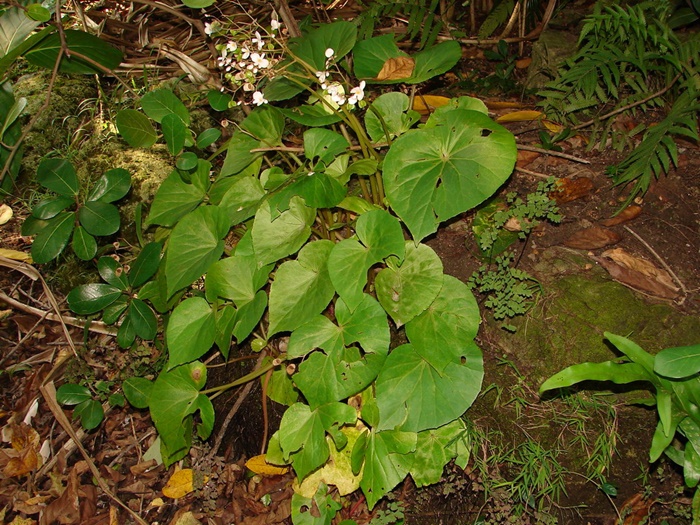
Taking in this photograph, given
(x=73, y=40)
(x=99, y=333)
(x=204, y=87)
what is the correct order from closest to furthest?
(x=73, y=40), (x=99, y=333), (x=204, y=87)

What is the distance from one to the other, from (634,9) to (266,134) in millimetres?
1545

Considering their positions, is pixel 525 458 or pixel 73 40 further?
pixel 73 40

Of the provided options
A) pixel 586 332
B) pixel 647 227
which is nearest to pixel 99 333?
pixel 586 332

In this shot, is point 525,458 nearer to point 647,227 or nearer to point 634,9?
point 647,227

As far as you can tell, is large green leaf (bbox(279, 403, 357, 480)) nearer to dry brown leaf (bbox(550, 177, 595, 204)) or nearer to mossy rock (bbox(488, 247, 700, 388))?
mossy rock (bbox(488, 247, 700, 388))

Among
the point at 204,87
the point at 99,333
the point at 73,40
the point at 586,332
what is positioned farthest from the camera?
the point at 204,87

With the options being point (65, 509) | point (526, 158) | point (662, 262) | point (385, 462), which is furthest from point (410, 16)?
point (65, 509)

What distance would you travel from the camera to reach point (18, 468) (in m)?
2.37

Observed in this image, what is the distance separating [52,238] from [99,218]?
191 millimetres

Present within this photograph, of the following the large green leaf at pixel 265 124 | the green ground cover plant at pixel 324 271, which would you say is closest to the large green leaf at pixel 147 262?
the green ground cover plant at pixel 324 271

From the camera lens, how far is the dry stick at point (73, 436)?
7.36 feet

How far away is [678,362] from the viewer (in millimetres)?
1521

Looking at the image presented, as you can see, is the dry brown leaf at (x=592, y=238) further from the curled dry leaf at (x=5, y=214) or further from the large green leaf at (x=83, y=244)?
the curled dry leaf at (x=5, y=214)

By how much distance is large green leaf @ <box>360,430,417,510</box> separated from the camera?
1.84 metres
